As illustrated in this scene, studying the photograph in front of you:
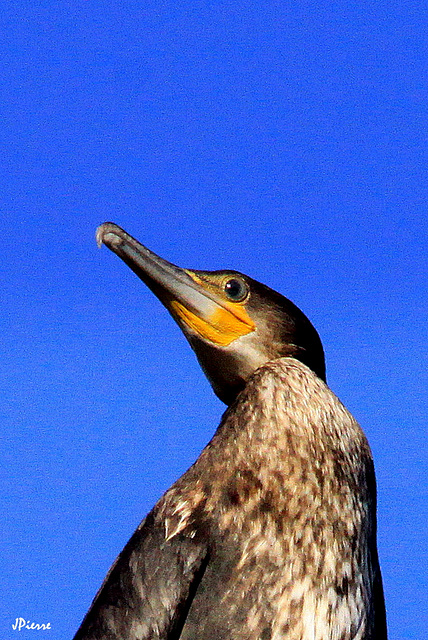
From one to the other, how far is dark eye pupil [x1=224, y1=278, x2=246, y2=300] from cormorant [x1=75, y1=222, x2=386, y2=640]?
16 cm

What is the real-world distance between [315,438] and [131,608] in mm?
1282

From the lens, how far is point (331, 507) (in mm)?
6406

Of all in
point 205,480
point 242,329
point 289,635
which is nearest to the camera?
point 289,635

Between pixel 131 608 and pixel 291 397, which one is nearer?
pixel 131 608

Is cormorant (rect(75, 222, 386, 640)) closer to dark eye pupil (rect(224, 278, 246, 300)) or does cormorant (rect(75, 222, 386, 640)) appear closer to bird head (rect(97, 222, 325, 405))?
bird head (rect(97, 222, 325, 405))

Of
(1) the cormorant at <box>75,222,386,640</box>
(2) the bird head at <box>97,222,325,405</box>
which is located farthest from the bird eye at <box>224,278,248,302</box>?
(1) the cormorant at <box>75,222,386,640</box>

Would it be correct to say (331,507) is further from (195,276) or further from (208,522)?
(195,276)

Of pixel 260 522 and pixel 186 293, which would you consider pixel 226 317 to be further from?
pixel 260 522

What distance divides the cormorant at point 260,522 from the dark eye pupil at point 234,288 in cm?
16

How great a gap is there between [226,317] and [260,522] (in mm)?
1279

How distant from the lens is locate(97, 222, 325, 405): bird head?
7.01m

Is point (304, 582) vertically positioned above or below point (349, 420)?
below

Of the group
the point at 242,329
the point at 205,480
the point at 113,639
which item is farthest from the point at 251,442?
the point at 113,639

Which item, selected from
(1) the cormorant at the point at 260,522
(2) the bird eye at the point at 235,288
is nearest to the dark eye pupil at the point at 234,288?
(2) the bird eye at the point at 235,288
